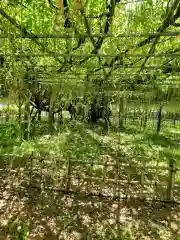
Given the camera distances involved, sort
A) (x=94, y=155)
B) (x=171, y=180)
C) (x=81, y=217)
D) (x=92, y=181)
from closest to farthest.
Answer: (x=81, y=217) → (x=171, y=180) → (x=92, y=181) → (x=94, y=155)

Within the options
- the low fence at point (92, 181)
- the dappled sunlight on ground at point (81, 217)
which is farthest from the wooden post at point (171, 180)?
the dappled sunlight on ground at point (81, 217)

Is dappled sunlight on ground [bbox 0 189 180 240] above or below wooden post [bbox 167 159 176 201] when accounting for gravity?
below

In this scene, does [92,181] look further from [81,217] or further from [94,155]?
[94,155]

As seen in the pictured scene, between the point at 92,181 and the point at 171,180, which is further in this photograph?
the point at 92,181

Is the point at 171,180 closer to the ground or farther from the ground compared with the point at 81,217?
farther from the ground

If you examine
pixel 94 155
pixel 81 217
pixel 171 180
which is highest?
pixel 171 180

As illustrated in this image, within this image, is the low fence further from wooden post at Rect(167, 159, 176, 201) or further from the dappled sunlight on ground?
the dappled sunlight on ground

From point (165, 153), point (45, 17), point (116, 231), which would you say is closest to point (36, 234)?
point (116, 231)

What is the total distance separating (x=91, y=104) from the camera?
1088 centimetres

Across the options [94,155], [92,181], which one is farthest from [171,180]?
[94,155]

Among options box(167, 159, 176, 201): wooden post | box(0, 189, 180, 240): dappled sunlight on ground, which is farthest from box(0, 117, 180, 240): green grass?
box(167, 159, 176, 201): wooden post

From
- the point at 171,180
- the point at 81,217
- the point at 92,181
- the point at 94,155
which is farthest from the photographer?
the point at 94,155

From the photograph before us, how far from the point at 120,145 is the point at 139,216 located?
3.93 meters

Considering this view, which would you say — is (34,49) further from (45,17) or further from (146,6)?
(146,6)
